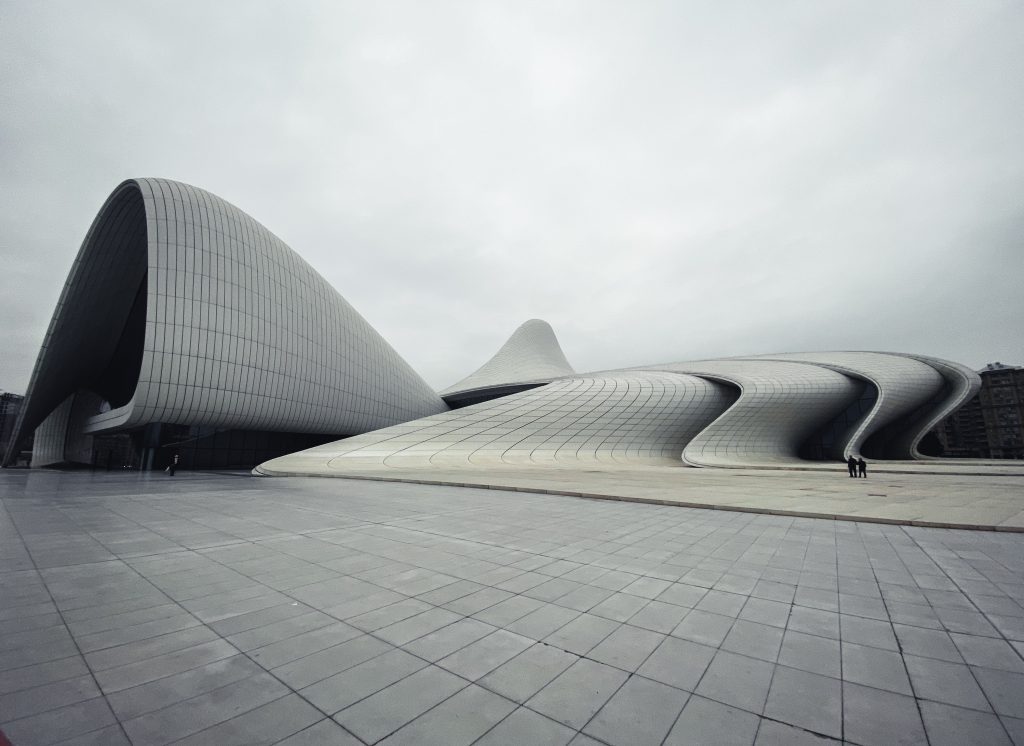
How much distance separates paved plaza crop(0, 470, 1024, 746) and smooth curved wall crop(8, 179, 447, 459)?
58.0 ft

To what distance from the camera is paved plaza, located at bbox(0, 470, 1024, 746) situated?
2359mm

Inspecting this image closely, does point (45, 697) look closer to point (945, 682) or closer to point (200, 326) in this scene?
point (945, 682)

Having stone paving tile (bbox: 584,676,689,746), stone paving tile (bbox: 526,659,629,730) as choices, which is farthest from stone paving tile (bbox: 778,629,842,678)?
stone paving tile (bbox: 526,659,629,730)

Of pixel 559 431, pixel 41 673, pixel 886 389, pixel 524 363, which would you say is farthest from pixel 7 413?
pixel 886 389

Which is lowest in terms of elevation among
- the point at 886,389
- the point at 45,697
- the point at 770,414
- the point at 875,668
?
the point at 875,668

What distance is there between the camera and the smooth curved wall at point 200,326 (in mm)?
21891

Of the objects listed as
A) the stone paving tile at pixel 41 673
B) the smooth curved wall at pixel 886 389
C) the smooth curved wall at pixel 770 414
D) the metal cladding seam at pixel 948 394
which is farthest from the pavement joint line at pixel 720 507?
the metal cladding seam at pixel 948 394

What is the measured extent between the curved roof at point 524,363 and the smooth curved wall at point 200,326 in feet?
59.3

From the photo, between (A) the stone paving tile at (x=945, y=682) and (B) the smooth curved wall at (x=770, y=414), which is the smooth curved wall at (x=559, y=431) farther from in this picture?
(A) the stone paving tile at (x=945, y=682)

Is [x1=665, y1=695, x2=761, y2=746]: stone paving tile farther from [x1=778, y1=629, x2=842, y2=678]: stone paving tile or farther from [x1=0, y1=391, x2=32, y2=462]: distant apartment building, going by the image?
[x1=0, y1=391, x2=32, y2=462]: distant apartment building

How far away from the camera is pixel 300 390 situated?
28375 millimetres

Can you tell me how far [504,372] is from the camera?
52.6m

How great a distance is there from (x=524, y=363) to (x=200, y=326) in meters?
35.3

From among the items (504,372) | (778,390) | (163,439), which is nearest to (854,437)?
(778,390)
